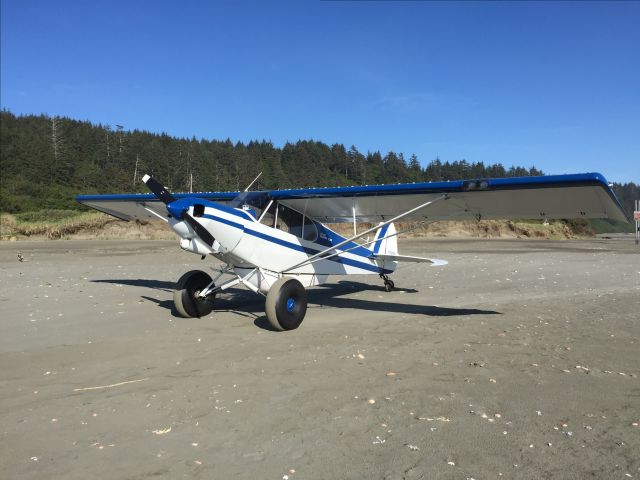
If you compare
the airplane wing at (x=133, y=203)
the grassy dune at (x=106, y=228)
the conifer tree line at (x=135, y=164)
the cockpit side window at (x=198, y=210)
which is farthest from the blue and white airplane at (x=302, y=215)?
the conifer tree line at (x=135, y=164)

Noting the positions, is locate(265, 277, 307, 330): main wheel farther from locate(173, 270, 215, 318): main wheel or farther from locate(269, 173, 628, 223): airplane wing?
locate(269, 173, 628, 223): airplane wing

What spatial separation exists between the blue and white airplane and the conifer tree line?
5522 cm

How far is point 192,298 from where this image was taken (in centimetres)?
874

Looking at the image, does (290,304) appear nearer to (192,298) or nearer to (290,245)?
(290,245)

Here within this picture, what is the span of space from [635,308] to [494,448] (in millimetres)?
7824

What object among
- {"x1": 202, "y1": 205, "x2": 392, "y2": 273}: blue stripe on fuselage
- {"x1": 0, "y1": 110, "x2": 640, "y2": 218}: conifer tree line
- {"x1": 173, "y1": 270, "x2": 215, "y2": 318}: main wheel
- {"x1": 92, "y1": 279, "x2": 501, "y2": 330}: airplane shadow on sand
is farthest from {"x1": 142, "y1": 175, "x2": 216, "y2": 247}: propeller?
{"x1": 0, "y1": 110, "x2": 640, "y2": 218}: conifer tree line

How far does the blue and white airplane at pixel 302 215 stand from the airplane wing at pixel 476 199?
0.02 metres

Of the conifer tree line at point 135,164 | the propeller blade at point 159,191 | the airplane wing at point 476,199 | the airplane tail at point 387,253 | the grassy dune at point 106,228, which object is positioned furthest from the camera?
the conifer tree line at point 135,164

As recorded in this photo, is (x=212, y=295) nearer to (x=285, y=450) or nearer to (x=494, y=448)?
(x=285, y=450)

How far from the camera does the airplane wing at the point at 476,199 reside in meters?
7.91

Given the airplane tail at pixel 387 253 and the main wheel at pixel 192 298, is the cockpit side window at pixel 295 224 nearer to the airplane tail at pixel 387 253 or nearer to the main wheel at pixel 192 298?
the main wheel at pixel 192 298

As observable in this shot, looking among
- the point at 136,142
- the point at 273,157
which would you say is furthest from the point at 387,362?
the point at 273,157

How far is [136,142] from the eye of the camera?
106 metres

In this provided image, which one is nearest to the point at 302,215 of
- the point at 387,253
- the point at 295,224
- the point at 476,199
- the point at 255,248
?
the point at 295,224
